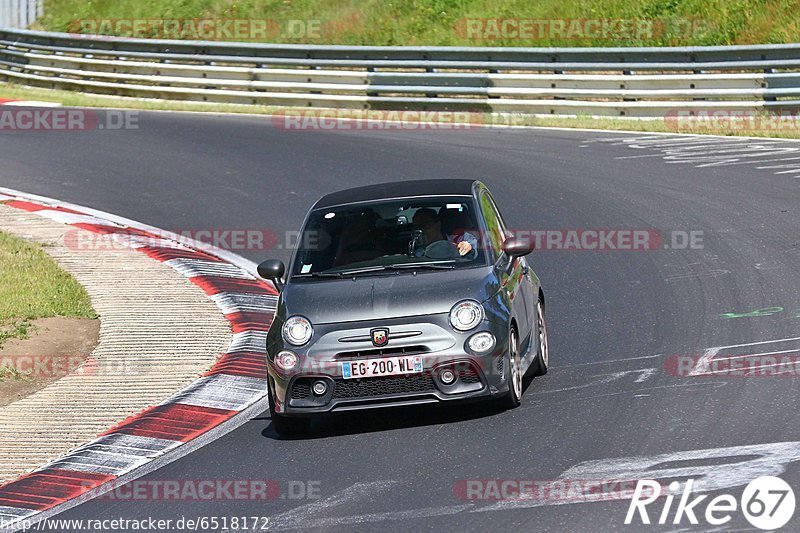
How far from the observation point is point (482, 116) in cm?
2305

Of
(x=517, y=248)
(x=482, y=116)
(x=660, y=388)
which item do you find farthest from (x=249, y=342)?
(x=482, y=116)

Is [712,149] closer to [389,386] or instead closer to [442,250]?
[442,250]

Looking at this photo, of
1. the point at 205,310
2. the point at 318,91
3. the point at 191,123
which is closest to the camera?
the point at 205,310

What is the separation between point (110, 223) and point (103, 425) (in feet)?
24.2

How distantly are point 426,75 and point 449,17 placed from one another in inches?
251

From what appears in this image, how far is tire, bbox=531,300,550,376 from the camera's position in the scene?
949cm

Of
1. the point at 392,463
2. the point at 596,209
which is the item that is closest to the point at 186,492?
the point at 392,463

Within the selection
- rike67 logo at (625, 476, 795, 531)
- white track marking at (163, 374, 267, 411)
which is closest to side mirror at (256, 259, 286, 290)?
white track marking at (163, 374, 267, 411)

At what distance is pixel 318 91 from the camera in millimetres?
25719

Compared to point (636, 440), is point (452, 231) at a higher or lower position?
higher

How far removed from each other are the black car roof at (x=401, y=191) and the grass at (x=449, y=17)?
54.8 ft

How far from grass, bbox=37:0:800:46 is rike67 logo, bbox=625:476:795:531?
19.7 metres

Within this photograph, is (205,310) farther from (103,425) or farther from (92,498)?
(92,498)

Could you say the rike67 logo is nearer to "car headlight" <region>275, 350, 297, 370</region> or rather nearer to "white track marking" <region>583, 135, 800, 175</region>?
"car headlight" <region>275, 350, 297, 370</region>
